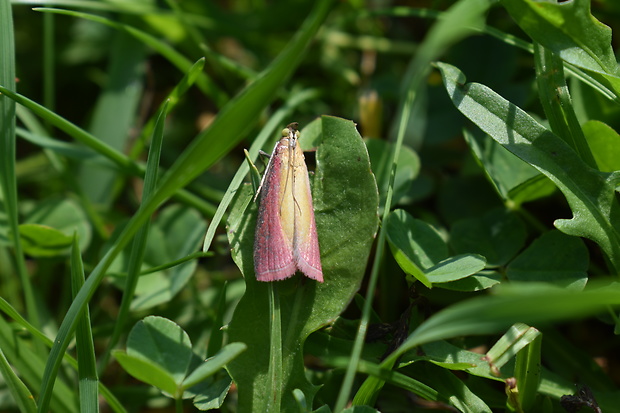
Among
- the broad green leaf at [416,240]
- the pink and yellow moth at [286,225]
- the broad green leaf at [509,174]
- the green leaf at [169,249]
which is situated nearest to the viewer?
the pink and yellow moth at [286,225]

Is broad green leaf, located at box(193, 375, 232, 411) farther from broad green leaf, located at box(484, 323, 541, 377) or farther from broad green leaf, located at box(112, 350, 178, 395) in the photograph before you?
broad green leaf, located at box(484, 323, 541, 377)

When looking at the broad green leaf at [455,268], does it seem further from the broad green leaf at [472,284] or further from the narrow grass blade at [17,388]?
the narrow grass blade at [17,388]

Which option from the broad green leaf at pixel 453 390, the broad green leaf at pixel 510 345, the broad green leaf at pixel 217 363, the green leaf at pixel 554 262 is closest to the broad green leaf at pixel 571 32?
the green leaf at pixel 554 262

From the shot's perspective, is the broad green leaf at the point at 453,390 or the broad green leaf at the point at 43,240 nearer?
the broad green leaf at the point at 453,390

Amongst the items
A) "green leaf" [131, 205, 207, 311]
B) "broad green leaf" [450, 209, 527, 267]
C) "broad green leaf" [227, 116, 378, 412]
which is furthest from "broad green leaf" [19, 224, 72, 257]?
"broad green leaf" [450, 209, 527, 267]

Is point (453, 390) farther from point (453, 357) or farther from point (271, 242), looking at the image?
point (271, 242)
